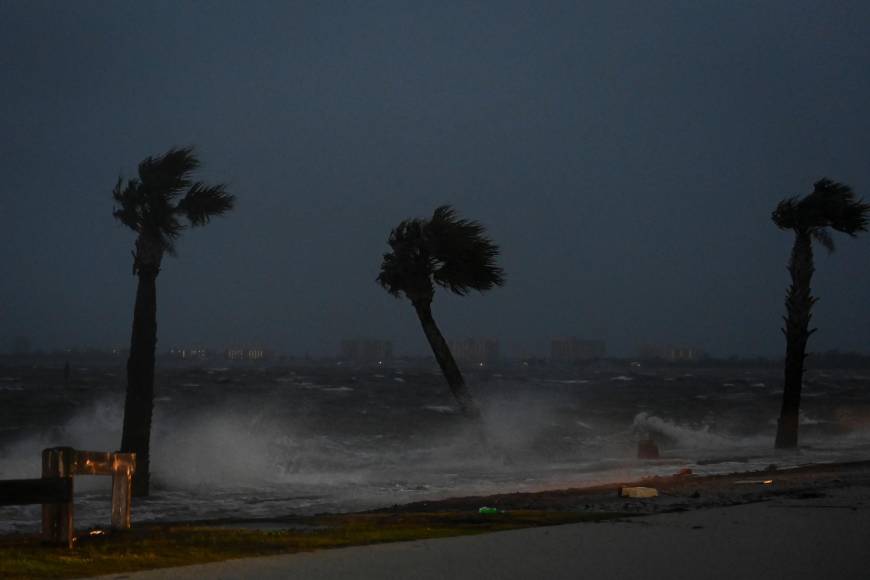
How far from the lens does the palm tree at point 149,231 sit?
20.5 metres

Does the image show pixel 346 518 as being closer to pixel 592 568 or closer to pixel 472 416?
pixel 592 568

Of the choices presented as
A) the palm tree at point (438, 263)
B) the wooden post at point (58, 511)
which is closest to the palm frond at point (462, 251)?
the palm tree at point (438, 263)

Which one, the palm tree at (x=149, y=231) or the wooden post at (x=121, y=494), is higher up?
the palm tree at (x=149, y=231)

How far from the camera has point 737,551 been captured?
31.6 ft

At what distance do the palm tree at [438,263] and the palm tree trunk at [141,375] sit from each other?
6281 millimetres

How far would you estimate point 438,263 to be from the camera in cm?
2541

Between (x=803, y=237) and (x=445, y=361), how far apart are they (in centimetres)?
980

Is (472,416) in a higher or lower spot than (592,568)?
higher

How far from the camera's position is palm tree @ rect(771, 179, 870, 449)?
26.5 metres

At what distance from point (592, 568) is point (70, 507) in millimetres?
4696

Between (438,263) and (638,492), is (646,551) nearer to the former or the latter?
(638,492)

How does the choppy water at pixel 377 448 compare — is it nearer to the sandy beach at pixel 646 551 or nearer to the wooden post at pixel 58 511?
the wooden post at pixel 58 511

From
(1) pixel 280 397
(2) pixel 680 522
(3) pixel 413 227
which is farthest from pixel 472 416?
(1) pixel 280 397

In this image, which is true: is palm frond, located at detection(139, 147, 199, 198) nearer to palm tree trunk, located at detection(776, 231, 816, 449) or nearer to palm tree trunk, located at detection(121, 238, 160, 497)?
palm tree trunk, located at detection(121, 238, 160, 497)
